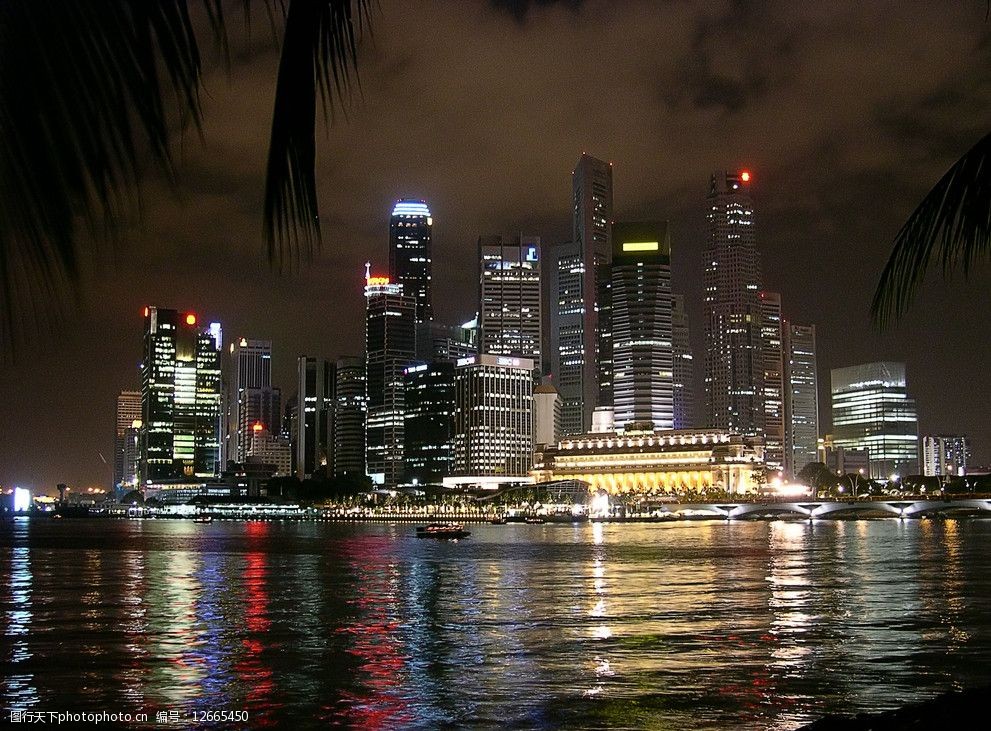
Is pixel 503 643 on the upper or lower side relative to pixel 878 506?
upper

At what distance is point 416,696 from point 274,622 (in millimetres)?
18063

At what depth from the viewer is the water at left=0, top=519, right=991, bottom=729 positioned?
23.2 meters

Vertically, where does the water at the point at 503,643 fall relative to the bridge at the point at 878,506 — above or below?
above

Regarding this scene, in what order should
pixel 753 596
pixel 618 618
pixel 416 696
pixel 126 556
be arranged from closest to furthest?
pixel 416 696
pixel 618 618
pixel 753 596
pixel 126 556

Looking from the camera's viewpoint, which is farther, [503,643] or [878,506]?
[878,506]

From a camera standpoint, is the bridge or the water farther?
the bridge

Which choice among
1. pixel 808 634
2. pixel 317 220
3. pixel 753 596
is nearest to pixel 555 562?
pixel 753 596

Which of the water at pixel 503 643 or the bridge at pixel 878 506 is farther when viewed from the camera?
the bridge at pixel 878 506

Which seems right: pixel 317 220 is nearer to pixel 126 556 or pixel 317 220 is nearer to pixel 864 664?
pixel 864 664

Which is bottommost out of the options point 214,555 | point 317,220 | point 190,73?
point 214,555

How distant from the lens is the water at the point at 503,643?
914 inches

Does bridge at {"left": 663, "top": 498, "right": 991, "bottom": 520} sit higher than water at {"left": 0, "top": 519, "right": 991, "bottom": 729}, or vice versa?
water at {"left": 0, "top": 519, "right": 991, "bottom": 729}

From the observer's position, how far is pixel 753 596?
162 feet

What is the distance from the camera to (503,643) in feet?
111
